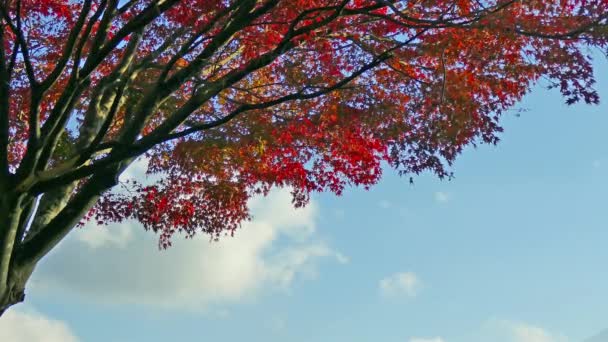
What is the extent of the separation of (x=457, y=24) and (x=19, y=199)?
586 cm

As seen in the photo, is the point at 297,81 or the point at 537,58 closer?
the point at 537,58

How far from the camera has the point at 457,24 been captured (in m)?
8.32

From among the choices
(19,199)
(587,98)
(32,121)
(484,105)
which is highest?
(484,105)

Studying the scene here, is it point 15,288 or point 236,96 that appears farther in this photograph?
point 236,96

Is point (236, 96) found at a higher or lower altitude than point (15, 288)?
higher

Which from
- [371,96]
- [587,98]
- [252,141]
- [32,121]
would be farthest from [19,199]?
[587,98]

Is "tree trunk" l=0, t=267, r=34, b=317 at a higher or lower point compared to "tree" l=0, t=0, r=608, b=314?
lower

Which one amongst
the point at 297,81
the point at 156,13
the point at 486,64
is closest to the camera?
the point at 156,13

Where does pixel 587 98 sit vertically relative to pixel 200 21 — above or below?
below

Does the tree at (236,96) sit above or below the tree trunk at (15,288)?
above

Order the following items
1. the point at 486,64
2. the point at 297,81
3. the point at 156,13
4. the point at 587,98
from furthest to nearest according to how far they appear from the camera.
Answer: the point at 297,81 → the point at 486,64 → the point at 587,98 → the point at 156,13

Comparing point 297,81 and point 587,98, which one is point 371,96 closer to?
point 297,81

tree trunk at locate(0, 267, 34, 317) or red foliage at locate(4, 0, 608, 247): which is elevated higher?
red foliage at locate(4, 0, 608, 247)

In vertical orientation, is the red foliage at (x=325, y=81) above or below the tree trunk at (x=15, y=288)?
above
